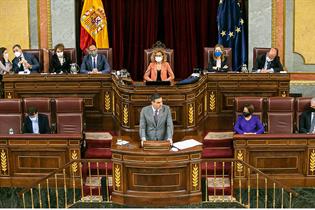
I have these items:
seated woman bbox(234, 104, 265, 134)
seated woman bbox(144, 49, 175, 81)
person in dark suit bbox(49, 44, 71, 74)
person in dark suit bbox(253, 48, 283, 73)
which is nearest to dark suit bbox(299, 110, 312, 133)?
seated woman bbox(234, 104, 265, 134)

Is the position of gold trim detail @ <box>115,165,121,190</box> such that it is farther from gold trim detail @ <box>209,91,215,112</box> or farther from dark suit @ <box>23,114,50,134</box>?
gold trim detail @ <box>209,91,215,112</box>

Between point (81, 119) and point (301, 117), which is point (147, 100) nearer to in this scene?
point (81, 119)

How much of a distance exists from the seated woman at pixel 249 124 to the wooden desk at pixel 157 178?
1.28 m

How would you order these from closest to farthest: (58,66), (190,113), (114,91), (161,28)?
(190,113) → (114,91) → (58,66) → (161,28)

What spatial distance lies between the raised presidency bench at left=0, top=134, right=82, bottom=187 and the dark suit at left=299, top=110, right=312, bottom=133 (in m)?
3.11

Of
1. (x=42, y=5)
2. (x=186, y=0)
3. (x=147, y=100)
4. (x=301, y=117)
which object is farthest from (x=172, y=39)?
(x=301, y=117)

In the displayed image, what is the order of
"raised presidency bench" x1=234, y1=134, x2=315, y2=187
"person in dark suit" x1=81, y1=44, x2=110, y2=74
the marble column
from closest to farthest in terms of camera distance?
"raised presidency bench" x1=234, y1=134, x2=315, y2=187 < "person in dark suit" x1=81, y1=44, x2=110, y2=74 < the marble column

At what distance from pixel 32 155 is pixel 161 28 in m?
5.18

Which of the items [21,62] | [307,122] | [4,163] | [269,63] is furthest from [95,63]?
[307,122]

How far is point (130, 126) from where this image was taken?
970cm

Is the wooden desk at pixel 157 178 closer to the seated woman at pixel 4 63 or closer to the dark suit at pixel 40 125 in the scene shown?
the dark suit at pixel 40 125

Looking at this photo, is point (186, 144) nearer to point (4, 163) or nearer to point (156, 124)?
point (156, 124)

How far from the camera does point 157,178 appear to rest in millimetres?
7844

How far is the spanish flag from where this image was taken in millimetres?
12258
